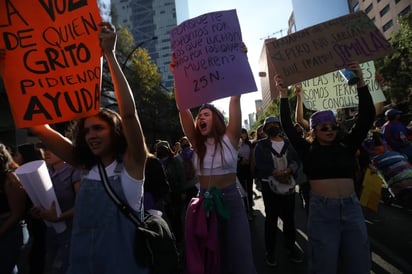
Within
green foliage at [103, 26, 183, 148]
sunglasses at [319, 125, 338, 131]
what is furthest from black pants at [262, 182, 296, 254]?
green foliage at [103, 26, 183, 148]

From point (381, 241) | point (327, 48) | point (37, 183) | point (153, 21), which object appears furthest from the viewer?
point (153, 21)

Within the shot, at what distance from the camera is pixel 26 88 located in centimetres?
221

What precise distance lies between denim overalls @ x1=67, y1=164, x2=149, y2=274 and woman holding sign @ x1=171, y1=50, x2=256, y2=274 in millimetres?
909

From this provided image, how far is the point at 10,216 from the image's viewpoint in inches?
113

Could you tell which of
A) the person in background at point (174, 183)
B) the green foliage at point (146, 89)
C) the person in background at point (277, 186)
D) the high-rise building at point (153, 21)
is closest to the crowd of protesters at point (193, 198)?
the person in background at point (277, 186)

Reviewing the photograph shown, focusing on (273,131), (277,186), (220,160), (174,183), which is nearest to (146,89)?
(174,183)

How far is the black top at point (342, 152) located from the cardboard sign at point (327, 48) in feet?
2.10

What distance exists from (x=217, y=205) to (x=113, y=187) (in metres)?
1.13

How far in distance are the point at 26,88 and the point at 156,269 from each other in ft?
4.67

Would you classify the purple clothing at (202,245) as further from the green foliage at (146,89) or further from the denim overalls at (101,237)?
the green foliage at (146,89)

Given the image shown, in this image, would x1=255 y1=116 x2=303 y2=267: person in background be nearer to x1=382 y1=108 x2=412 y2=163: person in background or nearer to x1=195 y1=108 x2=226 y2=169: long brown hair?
x1=195 y1=108 x2=226 y2=169: long brown hair

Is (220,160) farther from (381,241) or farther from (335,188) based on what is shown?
(381,241)

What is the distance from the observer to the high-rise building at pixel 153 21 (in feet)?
420

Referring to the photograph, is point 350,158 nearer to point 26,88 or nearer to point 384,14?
point 26,88
